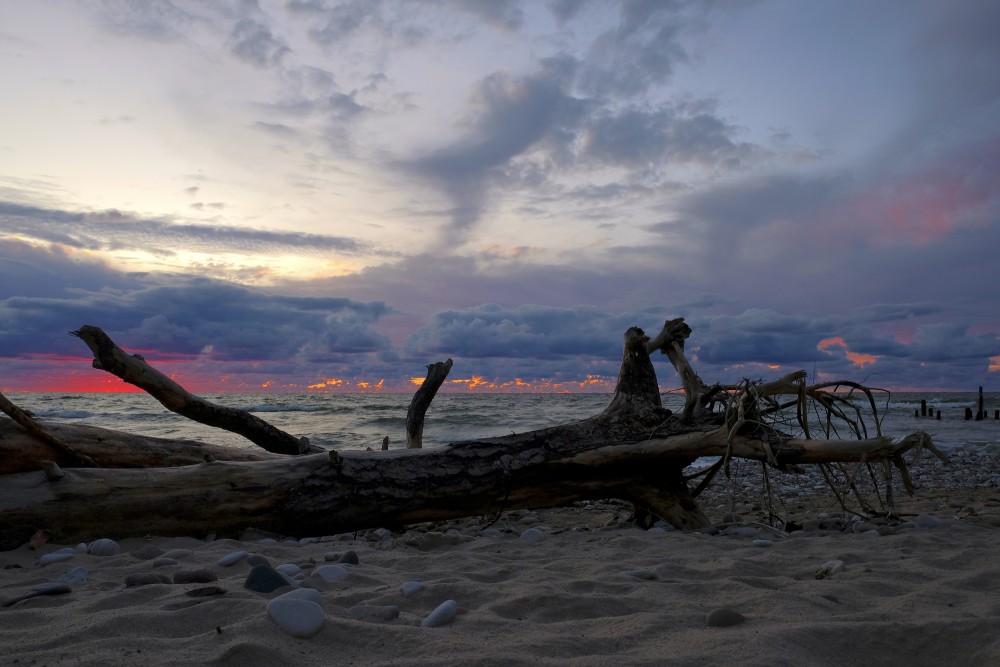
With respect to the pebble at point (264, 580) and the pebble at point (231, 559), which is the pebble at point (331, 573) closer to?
the pebble at point (264, 580)

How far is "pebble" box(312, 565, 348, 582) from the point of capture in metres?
3.20

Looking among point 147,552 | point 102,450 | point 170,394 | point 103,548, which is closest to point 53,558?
point 103,548

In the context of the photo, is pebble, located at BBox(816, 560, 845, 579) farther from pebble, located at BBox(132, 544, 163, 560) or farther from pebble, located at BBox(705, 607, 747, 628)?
pebble, located at BBox(132, 544, 163, 560)

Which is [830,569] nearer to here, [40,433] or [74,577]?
[74,577]

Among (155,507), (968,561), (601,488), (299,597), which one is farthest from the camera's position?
(601,488)

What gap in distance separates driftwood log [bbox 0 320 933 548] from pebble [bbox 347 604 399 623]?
223 cm

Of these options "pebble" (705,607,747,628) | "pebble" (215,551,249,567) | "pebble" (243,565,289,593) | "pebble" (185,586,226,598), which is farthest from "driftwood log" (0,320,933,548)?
"pebble" (705,607,747,628)

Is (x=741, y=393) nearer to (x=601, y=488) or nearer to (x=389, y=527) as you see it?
(x=601, y=488)

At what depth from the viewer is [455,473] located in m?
4.98

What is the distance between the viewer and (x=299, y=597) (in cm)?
259

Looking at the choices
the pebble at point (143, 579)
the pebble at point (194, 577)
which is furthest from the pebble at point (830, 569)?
the pebble at point (143, 579)

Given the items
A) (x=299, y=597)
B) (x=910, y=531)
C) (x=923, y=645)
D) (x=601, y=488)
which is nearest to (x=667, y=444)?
(x=601, y=488)

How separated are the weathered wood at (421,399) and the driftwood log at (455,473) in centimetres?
260

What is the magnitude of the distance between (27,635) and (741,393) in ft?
15.1
